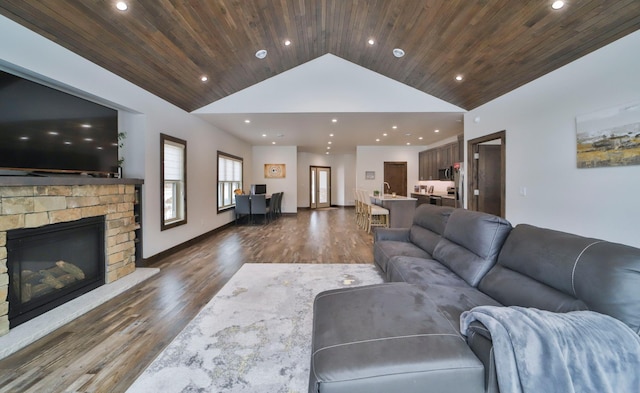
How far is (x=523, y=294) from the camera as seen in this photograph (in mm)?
1597

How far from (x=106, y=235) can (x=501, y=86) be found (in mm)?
5948

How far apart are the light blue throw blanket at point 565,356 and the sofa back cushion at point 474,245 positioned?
1010 mm

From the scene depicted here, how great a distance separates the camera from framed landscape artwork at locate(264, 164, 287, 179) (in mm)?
9719

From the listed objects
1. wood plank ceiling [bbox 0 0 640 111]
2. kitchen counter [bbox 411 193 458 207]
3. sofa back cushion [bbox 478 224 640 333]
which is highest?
wood plank ceiling [bbox 0 0 640 111]

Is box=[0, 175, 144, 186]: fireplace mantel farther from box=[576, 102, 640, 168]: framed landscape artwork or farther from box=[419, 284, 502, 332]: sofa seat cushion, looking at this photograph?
box=[576, 102, 640, 168]: framed landscape artwork

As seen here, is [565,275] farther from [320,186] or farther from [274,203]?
[320,186]

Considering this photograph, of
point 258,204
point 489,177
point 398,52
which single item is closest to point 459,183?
point 489,177

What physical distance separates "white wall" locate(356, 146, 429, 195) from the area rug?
6933 millimetres

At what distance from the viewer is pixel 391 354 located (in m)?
1.15

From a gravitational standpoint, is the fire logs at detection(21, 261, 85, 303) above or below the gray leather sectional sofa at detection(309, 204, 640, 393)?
below

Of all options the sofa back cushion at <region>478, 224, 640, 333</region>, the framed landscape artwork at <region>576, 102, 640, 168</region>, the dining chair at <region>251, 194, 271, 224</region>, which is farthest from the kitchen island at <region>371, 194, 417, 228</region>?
the sofa back cushion at <region>478, 224, 640, 333</region>

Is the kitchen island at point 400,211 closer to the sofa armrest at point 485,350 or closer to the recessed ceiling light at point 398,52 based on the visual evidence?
the recessed ceiling light at point 398,52

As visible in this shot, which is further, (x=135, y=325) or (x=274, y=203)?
(x=274, y=203)

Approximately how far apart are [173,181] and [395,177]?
769 cm
